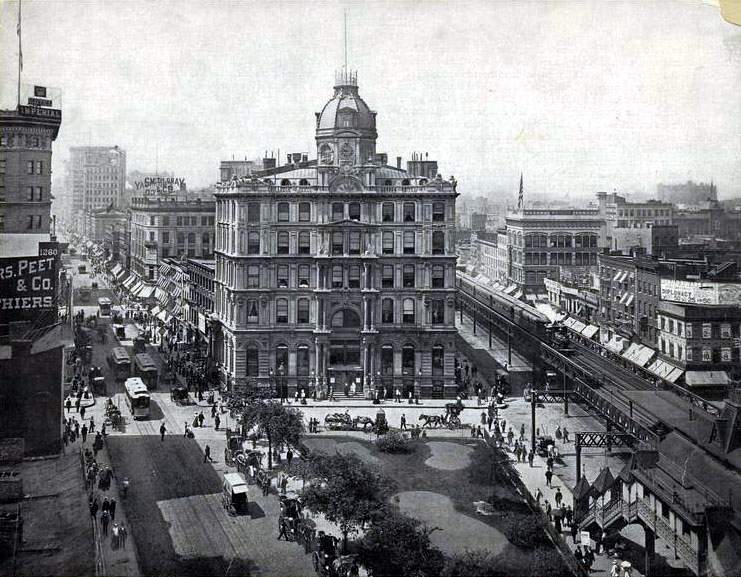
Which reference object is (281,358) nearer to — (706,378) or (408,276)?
(408,276)

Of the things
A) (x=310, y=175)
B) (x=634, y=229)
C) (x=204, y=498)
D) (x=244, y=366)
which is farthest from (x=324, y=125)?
(x=634, y=229)

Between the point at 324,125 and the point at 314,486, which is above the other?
the point at 324,125

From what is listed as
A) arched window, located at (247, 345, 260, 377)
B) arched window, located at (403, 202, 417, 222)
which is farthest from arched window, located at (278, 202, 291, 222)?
arched window, located at (247, 345, 260, 377)

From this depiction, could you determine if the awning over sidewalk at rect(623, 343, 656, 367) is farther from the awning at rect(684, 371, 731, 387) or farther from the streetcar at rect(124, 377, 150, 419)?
the streetcar at rect(124, 377, 150, 419)

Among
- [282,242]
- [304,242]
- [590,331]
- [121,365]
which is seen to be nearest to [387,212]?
[304,242]

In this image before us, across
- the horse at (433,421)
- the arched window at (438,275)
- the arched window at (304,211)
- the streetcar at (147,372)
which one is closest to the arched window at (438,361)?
the arched window at (438,275)

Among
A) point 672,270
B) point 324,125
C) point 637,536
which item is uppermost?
point 324,125

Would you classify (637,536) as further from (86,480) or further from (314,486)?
(86,480)

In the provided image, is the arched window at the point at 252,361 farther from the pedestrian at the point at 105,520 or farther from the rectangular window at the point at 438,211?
the pedestrian at the point at 105,520
